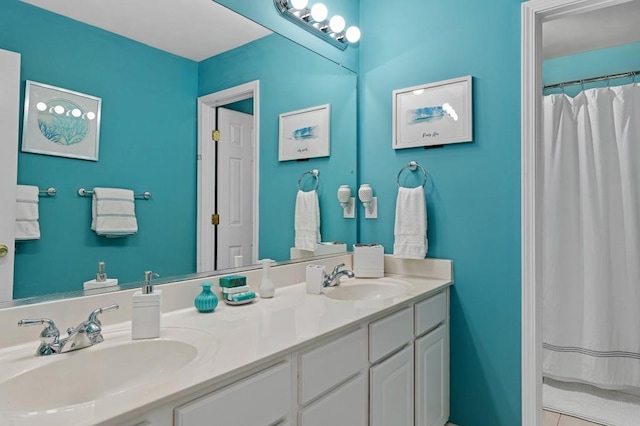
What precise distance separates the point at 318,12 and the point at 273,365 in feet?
5.60

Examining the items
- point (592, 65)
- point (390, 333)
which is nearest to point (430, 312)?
point (390, 333)

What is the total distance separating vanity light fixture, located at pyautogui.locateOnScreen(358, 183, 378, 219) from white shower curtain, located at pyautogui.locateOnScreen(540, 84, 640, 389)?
4.29 ft

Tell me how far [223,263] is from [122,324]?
47 centimetres

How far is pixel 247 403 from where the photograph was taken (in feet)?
2.97

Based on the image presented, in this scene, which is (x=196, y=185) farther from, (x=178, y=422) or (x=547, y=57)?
(x=547, y=57)

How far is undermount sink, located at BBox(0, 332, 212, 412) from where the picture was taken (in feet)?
2.68

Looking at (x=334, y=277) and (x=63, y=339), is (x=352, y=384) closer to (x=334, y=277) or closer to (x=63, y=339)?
(x=334, y=277)

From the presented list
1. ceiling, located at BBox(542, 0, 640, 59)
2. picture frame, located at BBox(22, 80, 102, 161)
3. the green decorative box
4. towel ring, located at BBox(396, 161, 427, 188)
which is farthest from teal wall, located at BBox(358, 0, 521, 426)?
picture frame, located at BBox(22, 80, 102, 161)

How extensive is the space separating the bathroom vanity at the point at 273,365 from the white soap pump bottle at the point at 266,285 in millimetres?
31

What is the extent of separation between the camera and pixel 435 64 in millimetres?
2029

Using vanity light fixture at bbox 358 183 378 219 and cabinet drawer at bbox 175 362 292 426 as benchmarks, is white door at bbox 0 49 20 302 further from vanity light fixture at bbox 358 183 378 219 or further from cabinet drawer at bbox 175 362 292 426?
vanity light fixture at bbox 358 183 378 219

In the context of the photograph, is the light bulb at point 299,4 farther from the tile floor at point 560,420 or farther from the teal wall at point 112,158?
the tile floor at point 560,420

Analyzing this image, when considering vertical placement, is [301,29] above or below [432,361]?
above

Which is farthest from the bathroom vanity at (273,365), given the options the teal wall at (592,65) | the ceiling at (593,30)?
the teal wall at (592,65)
